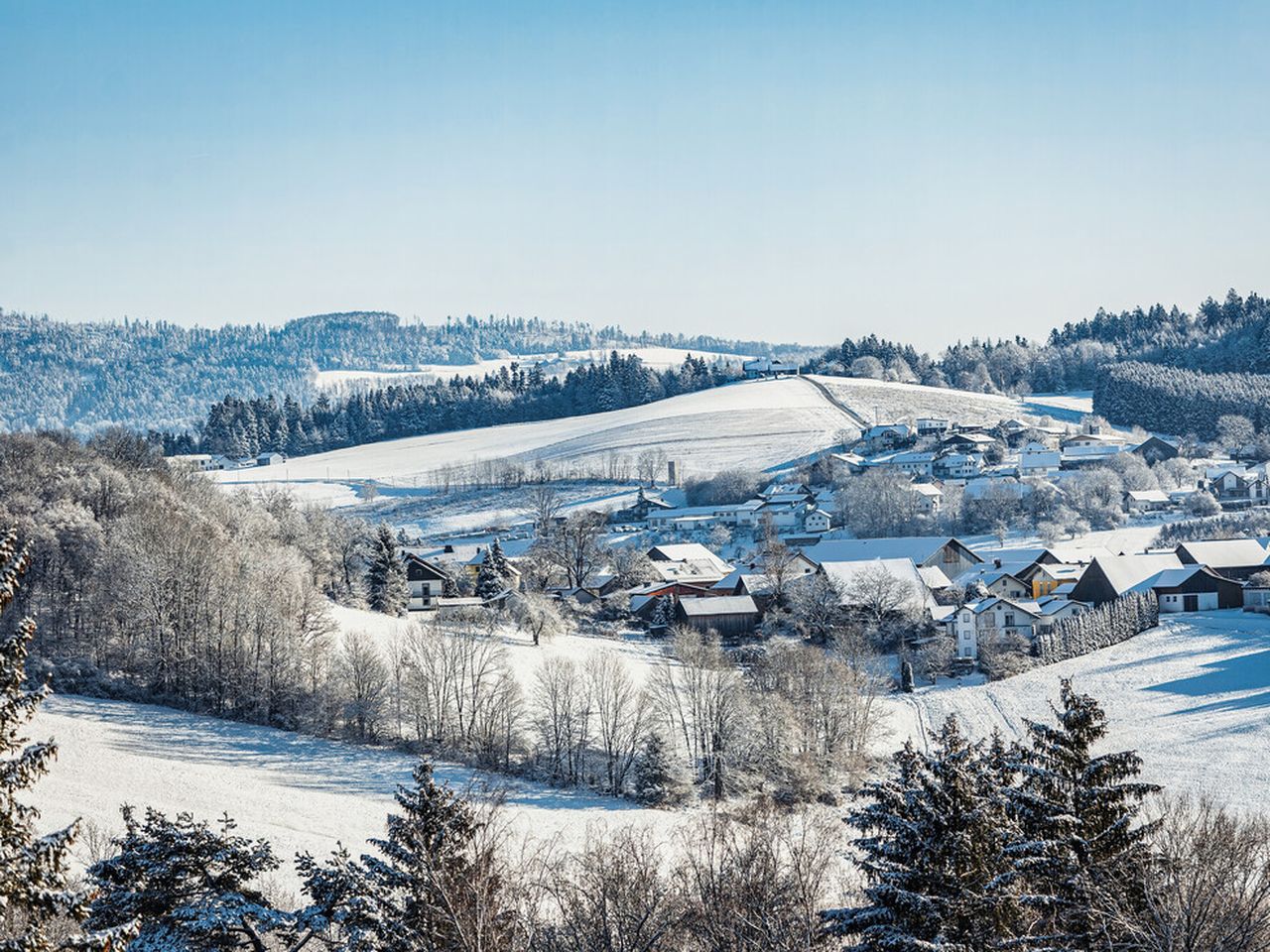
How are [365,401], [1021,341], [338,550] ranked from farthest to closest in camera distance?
1. [1021,341]
2. [365,401]
3. [338,550]

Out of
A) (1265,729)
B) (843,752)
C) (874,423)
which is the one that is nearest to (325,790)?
(843,752)

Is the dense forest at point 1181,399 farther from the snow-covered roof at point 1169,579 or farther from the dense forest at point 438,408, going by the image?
the snow-covered roof at point 1169,579

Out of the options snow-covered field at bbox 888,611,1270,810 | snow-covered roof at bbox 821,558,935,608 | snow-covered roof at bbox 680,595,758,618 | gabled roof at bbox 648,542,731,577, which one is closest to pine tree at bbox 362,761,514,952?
snow-covered field at bbox 888,611,1270,810

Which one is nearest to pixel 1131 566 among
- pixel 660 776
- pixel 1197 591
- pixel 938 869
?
pixel 1197 591

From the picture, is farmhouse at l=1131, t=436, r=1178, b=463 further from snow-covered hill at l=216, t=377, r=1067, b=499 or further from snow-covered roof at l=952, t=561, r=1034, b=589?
snow-covered roof at l=952, t=561, r=1034, b=589

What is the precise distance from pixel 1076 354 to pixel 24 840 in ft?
567

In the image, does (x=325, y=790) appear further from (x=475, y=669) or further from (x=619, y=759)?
(x=475, y=669)

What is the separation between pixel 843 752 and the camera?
37.4 metres

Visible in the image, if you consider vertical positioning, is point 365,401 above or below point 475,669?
above

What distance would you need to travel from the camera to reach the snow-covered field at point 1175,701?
32.1 metres

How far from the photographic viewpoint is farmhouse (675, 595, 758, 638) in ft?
196

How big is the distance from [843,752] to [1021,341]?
527 feet

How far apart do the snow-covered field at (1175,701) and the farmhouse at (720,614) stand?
13388 millimetres

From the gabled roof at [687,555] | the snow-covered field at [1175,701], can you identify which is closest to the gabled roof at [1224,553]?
the snow-covered field at [1175,701]
